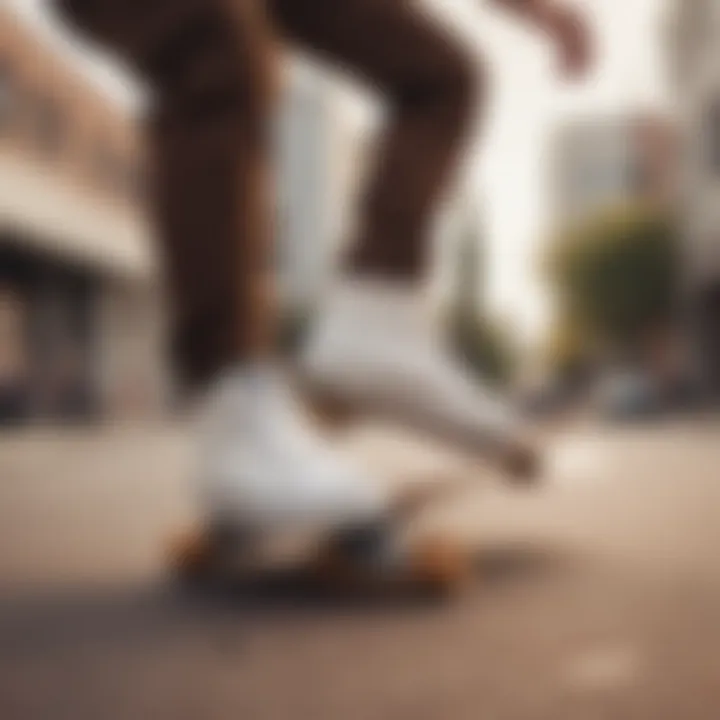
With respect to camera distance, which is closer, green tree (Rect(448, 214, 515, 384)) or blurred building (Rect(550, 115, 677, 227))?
green tree (Rect(448, 214, 515, 384))

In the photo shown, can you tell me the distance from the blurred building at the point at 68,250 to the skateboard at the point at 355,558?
0.54ft

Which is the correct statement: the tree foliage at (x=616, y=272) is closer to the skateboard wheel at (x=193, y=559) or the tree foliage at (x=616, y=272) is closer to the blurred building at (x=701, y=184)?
the blurred building at (x=701, y=184)

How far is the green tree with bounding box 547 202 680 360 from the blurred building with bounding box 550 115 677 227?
1 cm

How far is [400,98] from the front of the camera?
0.69 meters

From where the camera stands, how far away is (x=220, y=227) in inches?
22.5

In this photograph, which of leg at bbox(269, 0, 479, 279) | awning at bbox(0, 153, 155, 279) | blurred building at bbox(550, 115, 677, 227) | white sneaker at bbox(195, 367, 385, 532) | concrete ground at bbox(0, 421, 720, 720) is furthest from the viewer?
blurred building at bbox(550, 115, 677, 227)

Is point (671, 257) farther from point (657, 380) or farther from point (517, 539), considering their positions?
point (517, 539)

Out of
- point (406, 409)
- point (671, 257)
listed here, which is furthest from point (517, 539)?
point (671, 257)

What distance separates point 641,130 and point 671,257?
12 cm

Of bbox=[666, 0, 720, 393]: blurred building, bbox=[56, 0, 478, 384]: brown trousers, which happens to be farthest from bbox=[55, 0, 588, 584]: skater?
bbox=[666, 0, 720, 393]: blurred building

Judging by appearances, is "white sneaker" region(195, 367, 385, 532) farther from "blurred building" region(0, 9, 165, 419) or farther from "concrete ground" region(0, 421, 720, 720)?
"blurred building" region(0, 9, 165, 419)

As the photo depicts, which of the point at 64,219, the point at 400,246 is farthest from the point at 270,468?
the point at 64,219

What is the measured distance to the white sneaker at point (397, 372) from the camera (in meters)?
0.62

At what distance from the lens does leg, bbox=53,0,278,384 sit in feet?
1.84
